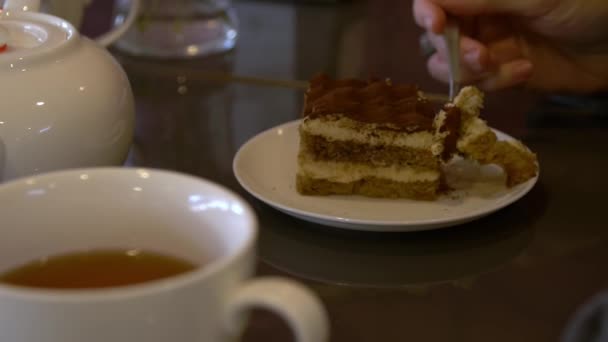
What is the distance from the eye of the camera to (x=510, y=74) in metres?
1.15

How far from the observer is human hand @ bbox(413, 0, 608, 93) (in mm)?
1093

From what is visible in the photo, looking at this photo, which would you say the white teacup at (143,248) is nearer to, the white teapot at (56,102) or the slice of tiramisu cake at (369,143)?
the white teapot at (56,102)

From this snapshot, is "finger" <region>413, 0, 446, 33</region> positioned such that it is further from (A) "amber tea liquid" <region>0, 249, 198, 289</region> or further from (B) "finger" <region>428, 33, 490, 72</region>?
(A) "amber tea liquid" <region>0, 249, 198, 289</region>

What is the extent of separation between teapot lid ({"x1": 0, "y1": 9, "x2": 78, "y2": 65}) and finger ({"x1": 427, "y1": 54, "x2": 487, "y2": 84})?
57 centimetres

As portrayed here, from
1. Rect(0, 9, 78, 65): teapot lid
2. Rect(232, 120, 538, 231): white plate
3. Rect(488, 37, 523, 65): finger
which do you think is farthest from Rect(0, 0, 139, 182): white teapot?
Rect(488, 37, 523, 65): finger

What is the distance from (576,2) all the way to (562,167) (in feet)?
0.93

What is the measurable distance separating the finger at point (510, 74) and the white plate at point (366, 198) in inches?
9.4

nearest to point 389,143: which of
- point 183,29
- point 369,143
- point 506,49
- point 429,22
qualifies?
point 369,143

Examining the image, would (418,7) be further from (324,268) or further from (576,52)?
(324,268)

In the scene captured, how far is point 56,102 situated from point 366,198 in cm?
31

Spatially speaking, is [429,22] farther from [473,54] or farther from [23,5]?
[23,5]

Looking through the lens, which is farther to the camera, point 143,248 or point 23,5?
point 23,5

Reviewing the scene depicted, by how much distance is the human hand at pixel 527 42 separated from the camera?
3.59ft

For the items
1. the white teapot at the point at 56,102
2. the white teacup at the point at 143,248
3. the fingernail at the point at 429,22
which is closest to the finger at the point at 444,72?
the fingernail at the point at 429,22
